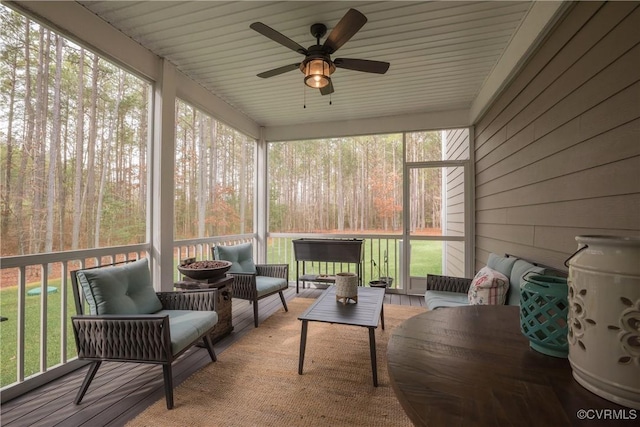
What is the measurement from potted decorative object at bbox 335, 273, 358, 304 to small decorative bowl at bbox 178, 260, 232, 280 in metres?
1.14

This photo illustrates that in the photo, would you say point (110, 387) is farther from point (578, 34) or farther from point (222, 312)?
point (578, 34)

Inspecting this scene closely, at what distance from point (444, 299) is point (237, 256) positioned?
2386 millimetres

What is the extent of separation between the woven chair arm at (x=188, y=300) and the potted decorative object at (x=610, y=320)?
225cm

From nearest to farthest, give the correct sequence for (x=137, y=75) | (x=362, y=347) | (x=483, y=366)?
(x=483, y=366) → (x=362, y=347) → (x=137, y=75)

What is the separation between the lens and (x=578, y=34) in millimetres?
1689

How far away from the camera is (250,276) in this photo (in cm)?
310

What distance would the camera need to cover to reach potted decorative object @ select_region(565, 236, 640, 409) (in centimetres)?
54

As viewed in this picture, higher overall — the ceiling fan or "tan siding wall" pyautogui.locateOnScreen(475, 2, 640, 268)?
the ceiling fan

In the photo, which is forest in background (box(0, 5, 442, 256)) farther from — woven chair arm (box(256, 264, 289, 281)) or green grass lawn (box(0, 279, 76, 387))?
woven chair arm (box(256, 264, 289, 281))

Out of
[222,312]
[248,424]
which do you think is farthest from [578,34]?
[222,312]

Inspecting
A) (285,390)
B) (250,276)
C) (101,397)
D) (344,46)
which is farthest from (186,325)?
(344,46)

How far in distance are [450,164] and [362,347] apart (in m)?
2.97

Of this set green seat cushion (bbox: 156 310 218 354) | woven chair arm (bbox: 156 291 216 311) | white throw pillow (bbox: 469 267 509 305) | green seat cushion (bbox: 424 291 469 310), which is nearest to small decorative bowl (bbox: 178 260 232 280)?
woven chair arm (bbox: 156 291 216 311)

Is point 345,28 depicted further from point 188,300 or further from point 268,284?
point 268,284
